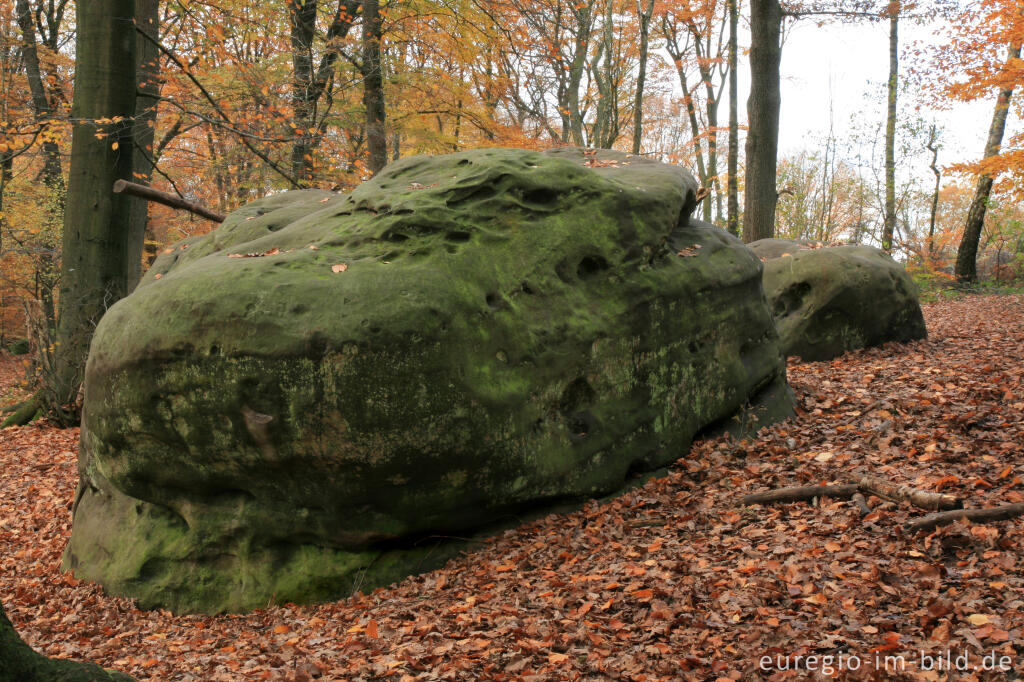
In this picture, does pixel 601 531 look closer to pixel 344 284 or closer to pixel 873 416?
pixel 344 284

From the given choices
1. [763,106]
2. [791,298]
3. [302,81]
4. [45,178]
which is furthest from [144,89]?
[791,298]

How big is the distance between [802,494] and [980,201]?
53.7ft

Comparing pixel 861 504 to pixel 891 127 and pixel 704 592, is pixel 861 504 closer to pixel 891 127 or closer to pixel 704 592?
pixel 704 592

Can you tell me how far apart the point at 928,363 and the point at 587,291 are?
542cm

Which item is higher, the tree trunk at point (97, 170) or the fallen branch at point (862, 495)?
the tree trunk at point (97, 170)

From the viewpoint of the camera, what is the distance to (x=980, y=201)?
17.1 metres

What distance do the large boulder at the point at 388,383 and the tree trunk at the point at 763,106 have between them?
247 inches

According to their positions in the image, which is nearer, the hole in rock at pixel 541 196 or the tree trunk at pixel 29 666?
the tree trunk at pixel 29 666

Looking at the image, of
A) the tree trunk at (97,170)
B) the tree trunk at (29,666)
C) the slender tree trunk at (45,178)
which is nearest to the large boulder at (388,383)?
the tree trunk at (29,666)

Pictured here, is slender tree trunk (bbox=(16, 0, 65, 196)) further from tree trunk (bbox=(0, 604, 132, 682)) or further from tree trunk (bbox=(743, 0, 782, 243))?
tree trunk (bbox=(0, 604, 132, 682))

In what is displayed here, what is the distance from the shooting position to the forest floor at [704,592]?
3334 mm

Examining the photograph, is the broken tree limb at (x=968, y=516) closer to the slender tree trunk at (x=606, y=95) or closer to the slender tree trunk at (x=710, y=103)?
the slender tree trunk at (x=606, y=95)

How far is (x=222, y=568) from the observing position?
18.3 feet

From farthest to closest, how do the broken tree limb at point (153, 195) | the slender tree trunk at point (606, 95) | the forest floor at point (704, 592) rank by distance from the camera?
the slender tree trunk at point (606, 95), the broken tree limb at point (153, 195), the forest floor at point (704, 592)
